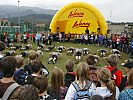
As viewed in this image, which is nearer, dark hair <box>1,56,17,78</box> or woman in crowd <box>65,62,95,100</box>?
dark hair <box>1,56,17,78</box>

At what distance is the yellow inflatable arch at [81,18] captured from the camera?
25.7 m

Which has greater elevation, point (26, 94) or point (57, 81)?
point (26, 94)

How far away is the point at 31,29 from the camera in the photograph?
115 feet

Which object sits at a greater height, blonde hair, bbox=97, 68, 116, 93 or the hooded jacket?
blonde hair, bbox=97, 68, 116, 93

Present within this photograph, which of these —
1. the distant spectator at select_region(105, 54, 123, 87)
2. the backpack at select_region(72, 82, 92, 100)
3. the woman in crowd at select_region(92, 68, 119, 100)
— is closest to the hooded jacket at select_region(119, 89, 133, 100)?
the woman in crowd at select_region(92, 68, 119, 100)

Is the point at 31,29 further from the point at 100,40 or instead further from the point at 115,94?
the point at 115,94

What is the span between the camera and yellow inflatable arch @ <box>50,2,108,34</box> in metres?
25.7

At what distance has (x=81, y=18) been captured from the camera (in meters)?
25.9

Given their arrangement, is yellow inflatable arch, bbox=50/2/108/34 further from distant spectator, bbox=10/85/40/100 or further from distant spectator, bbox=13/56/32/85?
distant spectator, bbox=10/85/40/100

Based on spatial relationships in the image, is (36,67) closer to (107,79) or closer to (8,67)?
(8,67)

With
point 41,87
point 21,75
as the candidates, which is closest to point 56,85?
point 41,87

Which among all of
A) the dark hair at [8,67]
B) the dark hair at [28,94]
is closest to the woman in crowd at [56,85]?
the dark hair at [8,67]

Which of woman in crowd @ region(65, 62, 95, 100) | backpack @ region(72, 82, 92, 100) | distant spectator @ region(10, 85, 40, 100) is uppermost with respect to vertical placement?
distant spectator @ region(10, 85, 40, 100)

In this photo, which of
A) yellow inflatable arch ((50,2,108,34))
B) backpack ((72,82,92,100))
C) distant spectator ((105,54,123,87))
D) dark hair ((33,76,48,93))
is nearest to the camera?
dark hair ((33,76,48,93))
